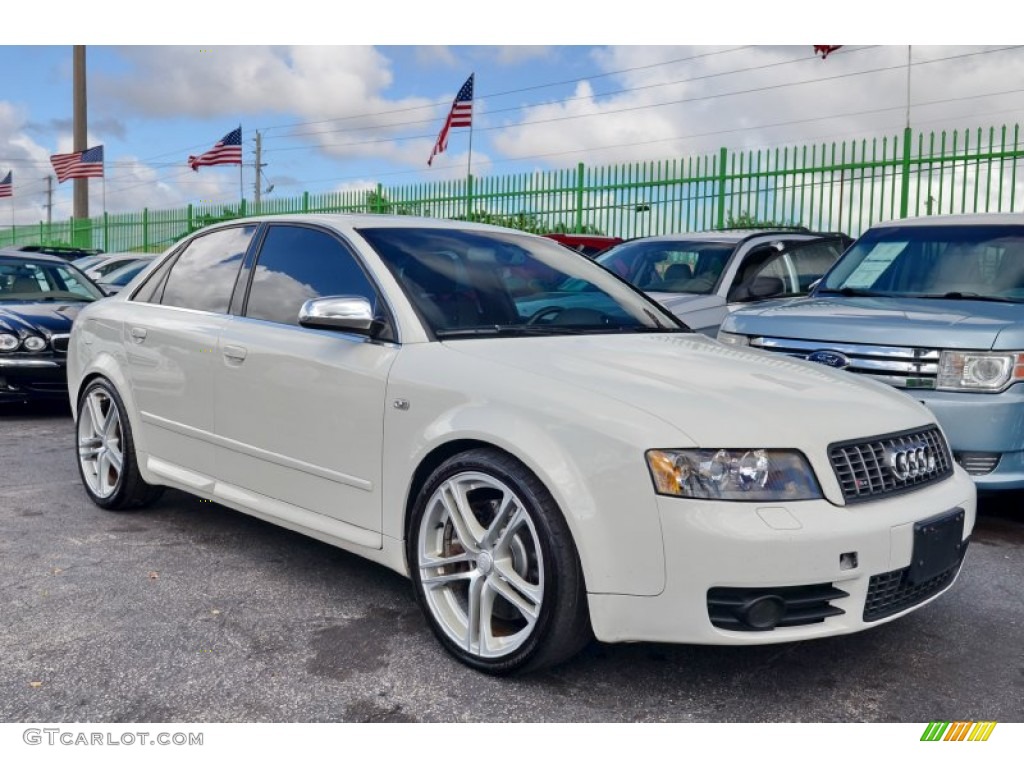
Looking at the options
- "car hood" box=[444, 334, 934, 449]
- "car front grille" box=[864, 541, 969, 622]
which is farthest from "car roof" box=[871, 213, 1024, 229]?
"car front grille" box=[864, 541, 969, 622]

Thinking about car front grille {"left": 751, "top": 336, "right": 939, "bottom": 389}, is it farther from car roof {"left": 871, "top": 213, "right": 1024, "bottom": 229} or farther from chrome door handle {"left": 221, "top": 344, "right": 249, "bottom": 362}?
chrome door handle {"left": 221, "top": 344, "right": 249, "bottom": 362}

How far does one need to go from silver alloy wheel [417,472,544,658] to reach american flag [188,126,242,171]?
75.3 feet

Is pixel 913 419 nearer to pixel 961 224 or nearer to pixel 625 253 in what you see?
pixel 961 224

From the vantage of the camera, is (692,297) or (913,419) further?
(692,297)

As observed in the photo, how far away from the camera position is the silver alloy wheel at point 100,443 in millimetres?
5258

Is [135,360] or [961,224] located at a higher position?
[961,224]

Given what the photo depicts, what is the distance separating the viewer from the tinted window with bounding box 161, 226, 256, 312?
4.65 meters

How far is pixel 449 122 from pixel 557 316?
684 inches

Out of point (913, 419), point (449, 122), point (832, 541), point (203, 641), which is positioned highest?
point (449, 122)

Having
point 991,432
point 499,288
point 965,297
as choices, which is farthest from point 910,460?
point 965,297

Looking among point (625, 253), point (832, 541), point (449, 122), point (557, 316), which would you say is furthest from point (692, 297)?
point (449, 122)

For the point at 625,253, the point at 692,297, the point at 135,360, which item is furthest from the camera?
the point at 625,253

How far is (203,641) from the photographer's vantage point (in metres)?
3.51

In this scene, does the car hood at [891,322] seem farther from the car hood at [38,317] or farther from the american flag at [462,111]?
the american flag at [462,111]
